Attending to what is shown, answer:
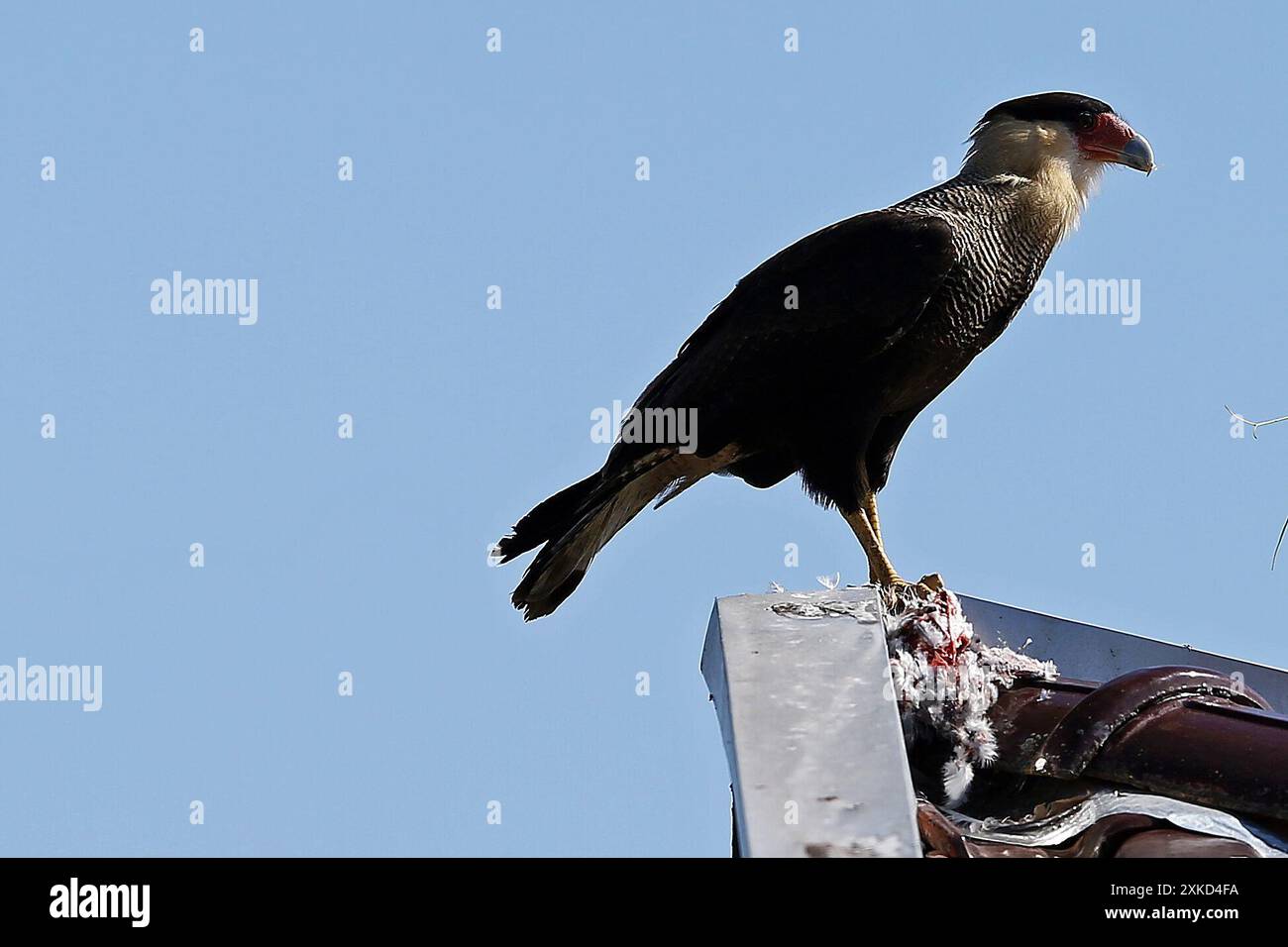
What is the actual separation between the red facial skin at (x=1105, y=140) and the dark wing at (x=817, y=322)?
0.94 m

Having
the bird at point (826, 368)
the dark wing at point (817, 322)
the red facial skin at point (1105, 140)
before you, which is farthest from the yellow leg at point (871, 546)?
the red facial skin at point (1105, 140)

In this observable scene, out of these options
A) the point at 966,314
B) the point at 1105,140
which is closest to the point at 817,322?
the point at 966,314

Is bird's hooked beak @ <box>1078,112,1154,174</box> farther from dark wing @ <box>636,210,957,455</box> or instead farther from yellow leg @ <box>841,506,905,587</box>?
yellow leg @ <box>841,506,905,587</box>

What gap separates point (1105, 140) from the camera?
6.77 m

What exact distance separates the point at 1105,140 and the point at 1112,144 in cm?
3

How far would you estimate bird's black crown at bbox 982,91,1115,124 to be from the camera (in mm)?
6777

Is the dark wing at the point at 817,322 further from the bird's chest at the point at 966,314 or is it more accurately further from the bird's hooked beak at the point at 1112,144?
the bird's hooked beak at the point at 1112,144

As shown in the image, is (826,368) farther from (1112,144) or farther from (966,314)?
(1112,144)

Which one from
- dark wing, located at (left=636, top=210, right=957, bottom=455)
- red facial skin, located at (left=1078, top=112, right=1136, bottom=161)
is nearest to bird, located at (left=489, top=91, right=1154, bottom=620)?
dark wing, located at (left=636, top=210, right=957, bottom=455)

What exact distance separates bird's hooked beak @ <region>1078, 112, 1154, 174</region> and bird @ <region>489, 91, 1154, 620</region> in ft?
1.37

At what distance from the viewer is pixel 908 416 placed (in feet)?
21.1

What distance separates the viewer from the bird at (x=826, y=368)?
602 cm
